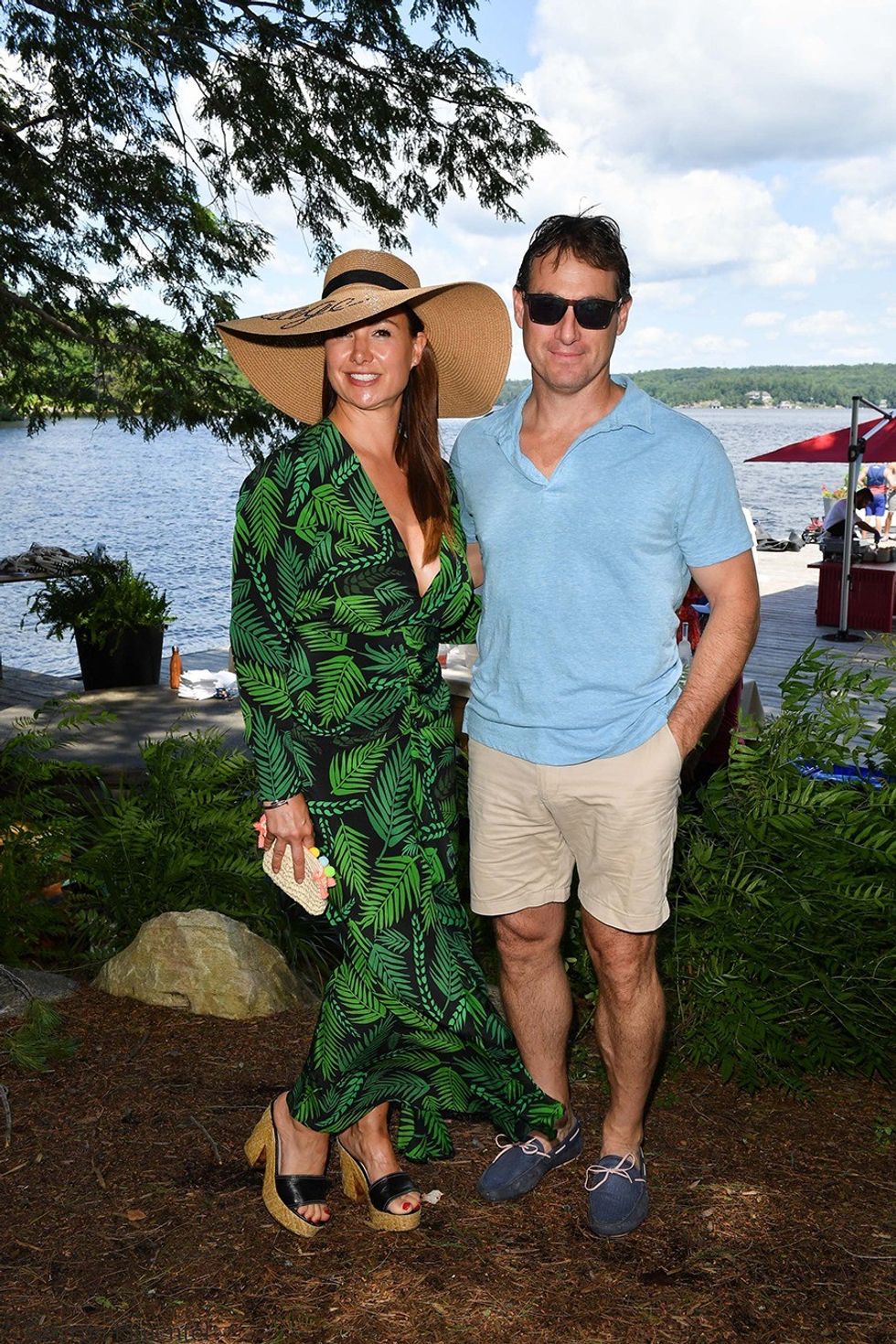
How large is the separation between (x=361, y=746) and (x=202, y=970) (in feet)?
5.84

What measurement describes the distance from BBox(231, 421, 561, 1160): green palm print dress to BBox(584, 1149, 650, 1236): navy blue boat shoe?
387 millimetres

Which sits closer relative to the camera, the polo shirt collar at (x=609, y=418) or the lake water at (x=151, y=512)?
the polo shirt collar at (x=609, y=418)

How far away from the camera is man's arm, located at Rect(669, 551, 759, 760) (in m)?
2.88

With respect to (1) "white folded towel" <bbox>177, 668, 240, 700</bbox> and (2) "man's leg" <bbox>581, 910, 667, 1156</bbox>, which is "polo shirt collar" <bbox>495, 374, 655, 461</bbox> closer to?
(2) "man's leg" <bbox>581, 910, 667, 1156</bbox>

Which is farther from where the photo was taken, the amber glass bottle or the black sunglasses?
the amber glass bottle

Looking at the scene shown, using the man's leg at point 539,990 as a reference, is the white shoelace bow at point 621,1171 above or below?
below

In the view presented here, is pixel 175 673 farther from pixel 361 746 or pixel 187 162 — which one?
pixel 361 746

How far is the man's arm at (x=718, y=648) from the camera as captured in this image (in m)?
2.88

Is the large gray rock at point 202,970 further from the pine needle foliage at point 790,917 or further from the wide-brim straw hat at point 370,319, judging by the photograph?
the wide-brim straw hat at point 370,319

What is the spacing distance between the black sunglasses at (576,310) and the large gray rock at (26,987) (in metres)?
2.66

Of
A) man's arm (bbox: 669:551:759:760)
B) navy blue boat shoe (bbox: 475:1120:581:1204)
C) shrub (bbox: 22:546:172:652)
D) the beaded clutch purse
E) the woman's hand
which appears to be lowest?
navy blue boat shoe (bbox: 475:1120:581:1204)

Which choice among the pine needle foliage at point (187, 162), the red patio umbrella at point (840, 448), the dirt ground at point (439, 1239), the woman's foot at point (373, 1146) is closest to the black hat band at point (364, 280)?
the woman's foot at point (373, 1146)

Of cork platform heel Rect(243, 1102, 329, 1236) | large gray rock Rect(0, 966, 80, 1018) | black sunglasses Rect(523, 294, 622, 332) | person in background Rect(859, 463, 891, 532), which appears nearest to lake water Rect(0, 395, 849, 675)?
black sunglasses Rect(523, 294, 622, 332)

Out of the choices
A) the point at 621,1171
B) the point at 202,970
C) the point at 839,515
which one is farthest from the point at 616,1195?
the point at 839,515
